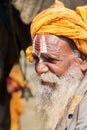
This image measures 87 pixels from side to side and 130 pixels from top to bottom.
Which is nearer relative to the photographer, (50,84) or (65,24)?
(65,24)

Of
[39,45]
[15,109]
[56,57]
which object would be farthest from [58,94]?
[15,109]

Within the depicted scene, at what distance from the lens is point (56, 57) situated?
5441mm

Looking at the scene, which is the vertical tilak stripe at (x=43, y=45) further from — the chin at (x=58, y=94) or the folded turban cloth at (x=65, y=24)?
the chin at (x=58, y=94)

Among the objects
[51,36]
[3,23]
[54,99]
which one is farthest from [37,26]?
[3,23]

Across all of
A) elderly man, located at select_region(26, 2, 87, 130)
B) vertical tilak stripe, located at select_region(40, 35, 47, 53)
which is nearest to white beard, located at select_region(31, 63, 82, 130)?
elderly man, located at select_region(26, 2, 87, 130)

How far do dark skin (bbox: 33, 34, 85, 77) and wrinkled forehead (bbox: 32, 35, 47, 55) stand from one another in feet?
0.05

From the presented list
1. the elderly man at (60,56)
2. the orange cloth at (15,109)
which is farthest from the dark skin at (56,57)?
the orange cloth at (15,109)

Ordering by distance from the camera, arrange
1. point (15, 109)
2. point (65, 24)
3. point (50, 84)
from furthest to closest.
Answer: point (15, 109) < point (50, 84) < point (65, 24)

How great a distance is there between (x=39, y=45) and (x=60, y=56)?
6.6 inches

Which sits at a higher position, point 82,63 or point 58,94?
point 82,63

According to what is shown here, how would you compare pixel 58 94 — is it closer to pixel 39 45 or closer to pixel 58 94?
pixel 58 94

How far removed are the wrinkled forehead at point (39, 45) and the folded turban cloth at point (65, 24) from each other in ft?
0.14

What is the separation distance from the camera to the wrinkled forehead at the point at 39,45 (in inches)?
215

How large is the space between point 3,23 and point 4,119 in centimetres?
237
